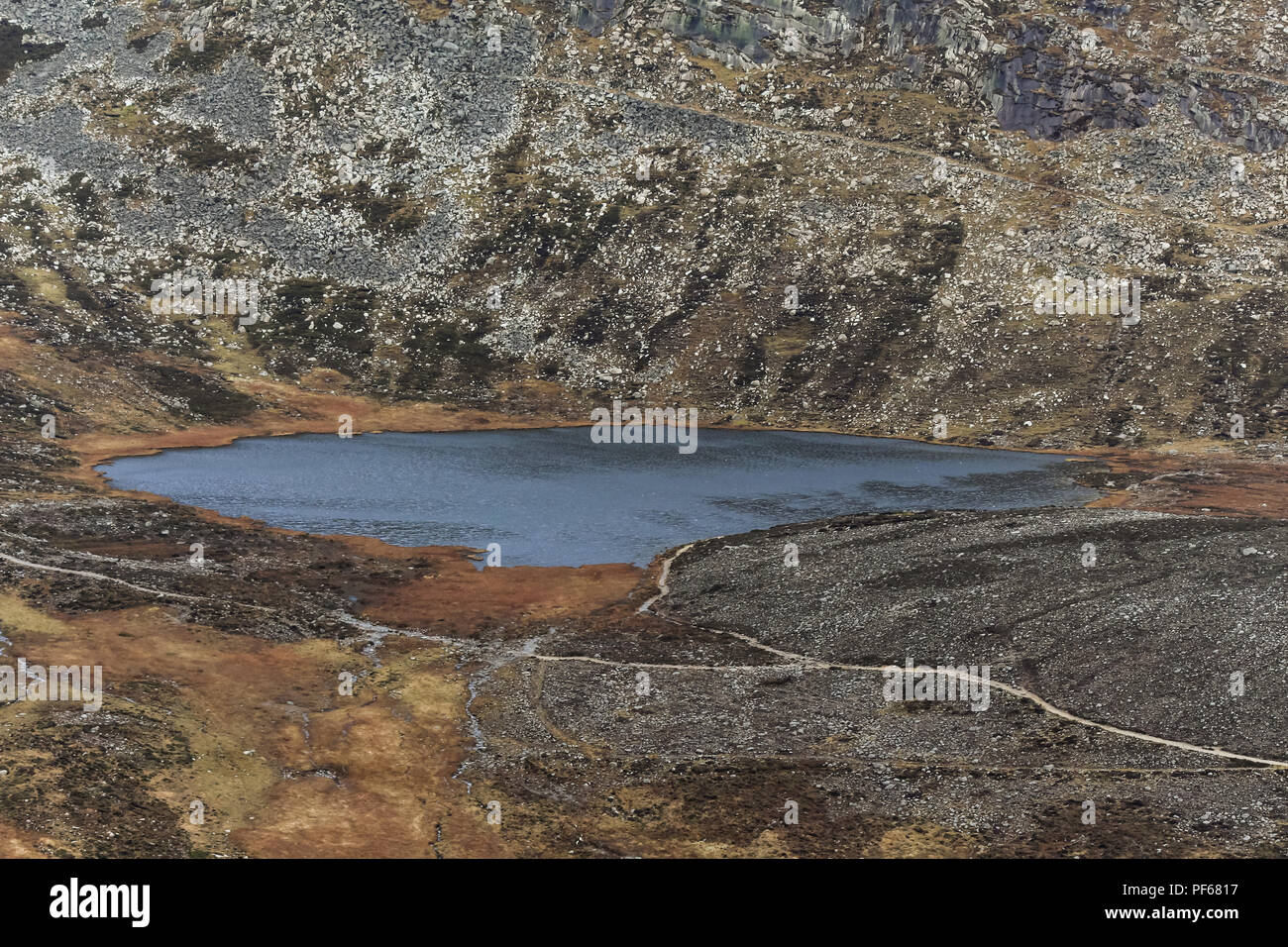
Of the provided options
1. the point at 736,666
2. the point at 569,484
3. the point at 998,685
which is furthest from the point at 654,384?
the point at 998,685

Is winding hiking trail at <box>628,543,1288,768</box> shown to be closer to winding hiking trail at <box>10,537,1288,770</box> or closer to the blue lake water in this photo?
winding hiking trail at <box>10,537,1288,770</box>

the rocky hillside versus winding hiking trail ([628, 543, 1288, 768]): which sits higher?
the rocky hillside

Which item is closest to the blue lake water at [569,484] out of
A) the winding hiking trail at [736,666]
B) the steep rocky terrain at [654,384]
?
the steep rocky terrain at [654,384]

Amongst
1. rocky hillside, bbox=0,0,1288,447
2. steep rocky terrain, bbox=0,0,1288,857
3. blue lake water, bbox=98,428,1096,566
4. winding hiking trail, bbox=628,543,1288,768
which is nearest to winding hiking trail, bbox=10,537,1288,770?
winding hiking trail, bbox=628,543,1288,768
